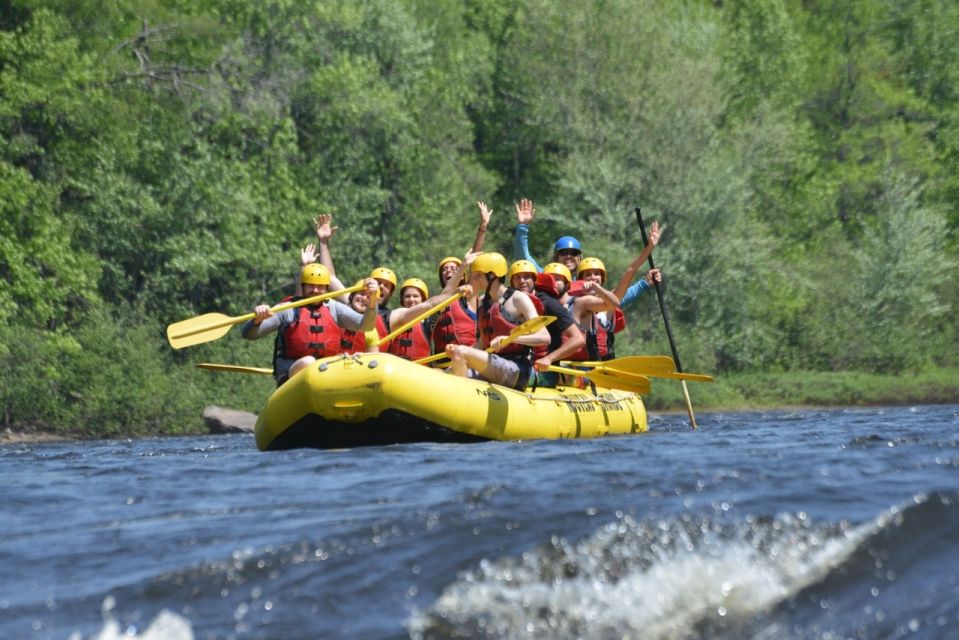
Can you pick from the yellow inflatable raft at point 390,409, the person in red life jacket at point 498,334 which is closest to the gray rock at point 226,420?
the person in red life jacket at point 498,334

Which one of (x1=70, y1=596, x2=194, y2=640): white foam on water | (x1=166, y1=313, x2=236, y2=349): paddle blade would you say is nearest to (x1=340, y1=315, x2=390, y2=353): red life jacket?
(x1=166, y1=313, x2=236, y2=349): paddle blade

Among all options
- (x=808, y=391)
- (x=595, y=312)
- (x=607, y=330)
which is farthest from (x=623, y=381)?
(x=808, y=391)

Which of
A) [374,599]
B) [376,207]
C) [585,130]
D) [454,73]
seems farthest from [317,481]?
[454,73]

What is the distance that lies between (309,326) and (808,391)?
1687 cm

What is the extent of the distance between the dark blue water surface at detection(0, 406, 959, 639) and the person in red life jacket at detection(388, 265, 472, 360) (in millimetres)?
3849

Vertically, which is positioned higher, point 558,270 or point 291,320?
point 558,270

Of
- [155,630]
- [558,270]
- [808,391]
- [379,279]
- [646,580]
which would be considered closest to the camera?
[155,630]

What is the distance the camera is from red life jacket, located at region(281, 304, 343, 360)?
11.7 meters

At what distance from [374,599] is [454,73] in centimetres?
2639

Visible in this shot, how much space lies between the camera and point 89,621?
17.5 ft

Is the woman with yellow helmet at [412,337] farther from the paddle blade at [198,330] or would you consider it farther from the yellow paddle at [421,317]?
the paddle blade at [198,330]

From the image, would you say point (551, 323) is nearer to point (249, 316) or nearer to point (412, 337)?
point (412, 337)

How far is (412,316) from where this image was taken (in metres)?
11.9

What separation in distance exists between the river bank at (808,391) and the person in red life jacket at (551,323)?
1440 centimetres
